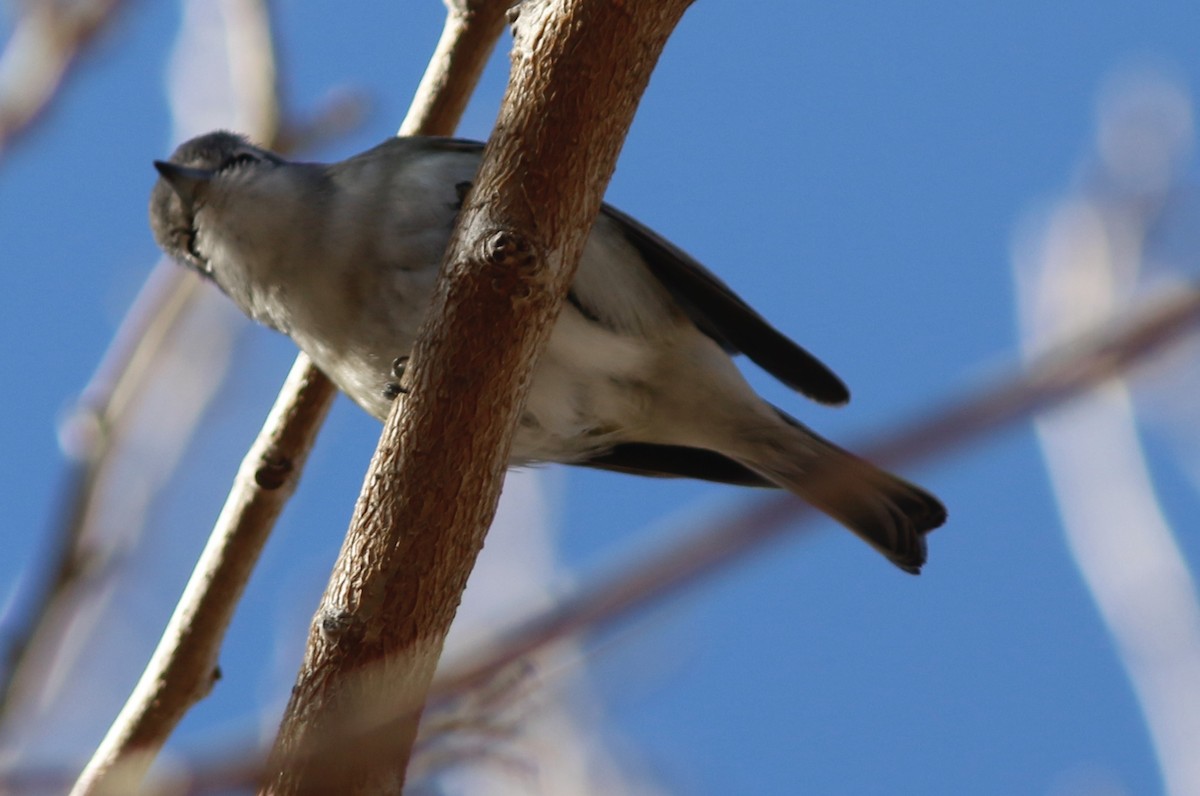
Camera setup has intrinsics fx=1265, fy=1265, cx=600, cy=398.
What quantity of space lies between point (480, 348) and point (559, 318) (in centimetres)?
101

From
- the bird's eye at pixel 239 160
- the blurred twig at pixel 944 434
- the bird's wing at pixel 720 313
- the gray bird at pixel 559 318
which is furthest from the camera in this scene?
the bird's eye at pixel 239 160

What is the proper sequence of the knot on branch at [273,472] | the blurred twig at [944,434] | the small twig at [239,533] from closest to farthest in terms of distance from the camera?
the blurred twig at [944,434] < the small twig at [239,533] < the knot on branch at [273,472]

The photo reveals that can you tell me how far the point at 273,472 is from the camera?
11.5 ft

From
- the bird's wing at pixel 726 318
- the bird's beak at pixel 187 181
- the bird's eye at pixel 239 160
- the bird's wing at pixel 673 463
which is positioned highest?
the bird's eye at pixel 239 160

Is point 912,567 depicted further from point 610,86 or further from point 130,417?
point 130,417

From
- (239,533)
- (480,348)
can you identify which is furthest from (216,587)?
(480,348)

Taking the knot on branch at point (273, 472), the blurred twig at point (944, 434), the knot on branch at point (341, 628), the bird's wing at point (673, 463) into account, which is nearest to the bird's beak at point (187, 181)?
the knot on branch at point (273, 472)

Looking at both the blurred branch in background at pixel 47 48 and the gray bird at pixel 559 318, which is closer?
the blurred branch in background at pixel 47 48

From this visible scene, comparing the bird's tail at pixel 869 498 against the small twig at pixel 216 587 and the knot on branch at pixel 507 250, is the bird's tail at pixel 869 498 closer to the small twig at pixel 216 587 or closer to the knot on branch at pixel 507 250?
the small twig at pixel 216 587

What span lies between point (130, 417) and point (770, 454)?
7.19 feet

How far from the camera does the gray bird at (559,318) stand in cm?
337

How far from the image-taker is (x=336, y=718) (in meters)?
2.17

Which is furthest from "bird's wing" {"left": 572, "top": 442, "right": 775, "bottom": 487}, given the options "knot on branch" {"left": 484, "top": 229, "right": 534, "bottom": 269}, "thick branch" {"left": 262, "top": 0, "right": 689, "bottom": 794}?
"knot on branch" {"left": 484, "top": 229, "right": 534, "bottom": 269}

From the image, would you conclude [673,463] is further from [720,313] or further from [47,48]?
[47,48]
